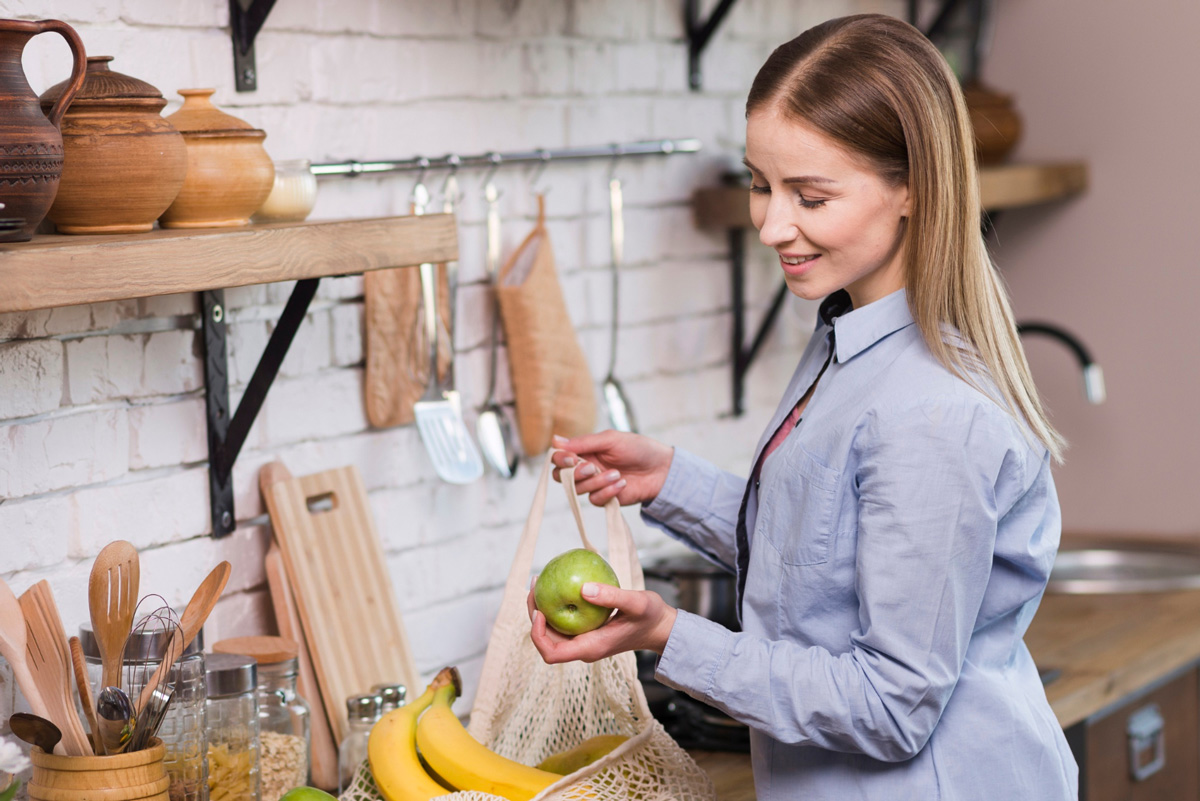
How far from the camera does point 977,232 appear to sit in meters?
1.10

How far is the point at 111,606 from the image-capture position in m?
1.12

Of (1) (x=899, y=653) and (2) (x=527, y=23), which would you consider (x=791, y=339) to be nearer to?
(2) (x=527, y=23)

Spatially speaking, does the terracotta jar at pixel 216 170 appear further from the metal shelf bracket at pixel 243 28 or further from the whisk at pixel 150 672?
the whisk at pixel 150 672

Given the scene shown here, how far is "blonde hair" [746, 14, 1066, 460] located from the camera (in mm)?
1069

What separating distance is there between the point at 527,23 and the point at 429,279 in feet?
1.37

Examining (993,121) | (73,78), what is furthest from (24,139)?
(993,121)

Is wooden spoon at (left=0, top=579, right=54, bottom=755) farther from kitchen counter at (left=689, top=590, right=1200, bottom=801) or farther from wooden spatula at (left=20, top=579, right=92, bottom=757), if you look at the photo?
kitchen counter at (left=689, top=590, right=1200, bottom=801)

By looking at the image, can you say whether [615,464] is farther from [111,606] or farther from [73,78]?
[73,78]

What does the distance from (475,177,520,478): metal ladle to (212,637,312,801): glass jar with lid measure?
435 millimetres

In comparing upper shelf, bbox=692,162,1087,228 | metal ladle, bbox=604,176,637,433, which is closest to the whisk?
metal ladle, bbox=604,176,637,433

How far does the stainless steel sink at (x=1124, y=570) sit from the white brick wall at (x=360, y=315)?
24.6 inches

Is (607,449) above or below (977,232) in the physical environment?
below

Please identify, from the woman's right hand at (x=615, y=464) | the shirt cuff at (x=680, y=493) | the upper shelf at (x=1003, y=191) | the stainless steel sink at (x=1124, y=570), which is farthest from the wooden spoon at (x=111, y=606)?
the stainless steel sink at (x=1124, y=570)

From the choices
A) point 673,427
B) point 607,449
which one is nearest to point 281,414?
point 607,449
